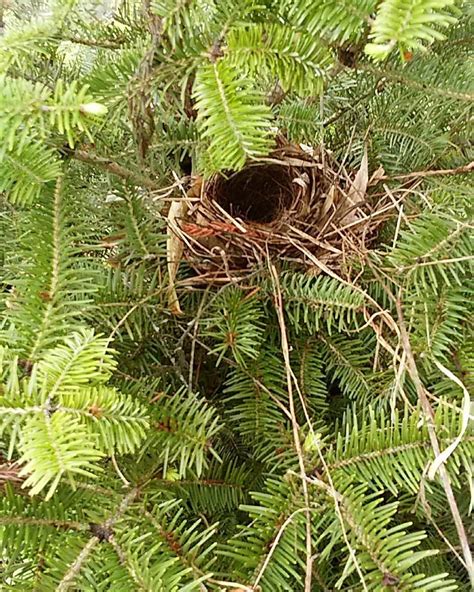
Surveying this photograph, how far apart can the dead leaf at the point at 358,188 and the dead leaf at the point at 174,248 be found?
0.14m

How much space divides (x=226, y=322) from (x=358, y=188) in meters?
0.18

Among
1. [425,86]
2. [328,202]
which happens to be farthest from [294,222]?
[425,86]

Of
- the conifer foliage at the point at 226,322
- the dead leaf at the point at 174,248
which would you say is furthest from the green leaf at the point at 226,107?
the dead leaf at the point at 174,248

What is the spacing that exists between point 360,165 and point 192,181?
5.9 inches

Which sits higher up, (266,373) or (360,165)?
(360,165)

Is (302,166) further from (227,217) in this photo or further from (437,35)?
(437,35)

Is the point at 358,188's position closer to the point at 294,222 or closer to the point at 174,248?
the point at 294,222

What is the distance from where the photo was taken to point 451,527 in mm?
436

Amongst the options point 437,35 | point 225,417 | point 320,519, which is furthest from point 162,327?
point 437,35

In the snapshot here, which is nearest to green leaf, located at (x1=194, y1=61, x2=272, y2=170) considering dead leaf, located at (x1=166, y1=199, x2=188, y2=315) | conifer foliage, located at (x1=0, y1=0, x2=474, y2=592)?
conifer foliage, located at (x1=0, y1=0, x2=474, y2=592)

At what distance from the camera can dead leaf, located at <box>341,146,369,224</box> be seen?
502 millimetres

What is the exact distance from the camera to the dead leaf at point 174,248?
0.44 meters

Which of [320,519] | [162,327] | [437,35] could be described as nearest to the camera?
[437,35]

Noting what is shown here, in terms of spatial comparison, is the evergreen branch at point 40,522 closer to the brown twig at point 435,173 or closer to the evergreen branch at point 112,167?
the evergreen branch at point 112,167
